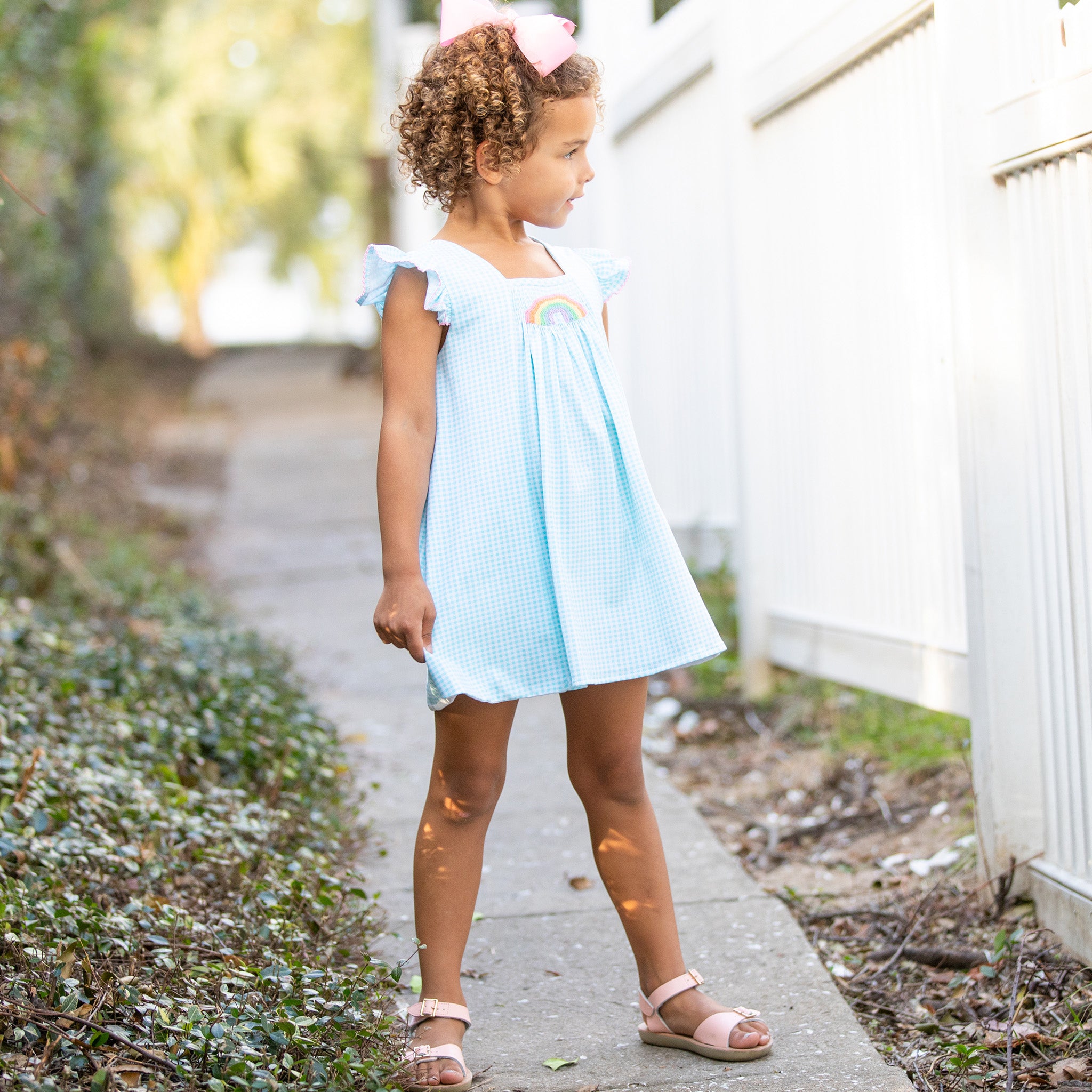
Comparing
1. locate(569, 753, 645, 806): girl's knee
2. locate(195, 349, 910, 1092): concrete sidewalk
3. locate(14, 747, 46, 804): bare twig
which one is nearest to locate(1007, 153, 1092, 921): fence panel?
locate(195, 349, 910, 1092): concrete sidewalk

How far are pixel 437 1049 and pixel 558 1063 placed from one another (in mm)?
211

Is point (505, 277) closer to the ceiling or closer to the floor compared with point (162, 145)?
closer to the floor

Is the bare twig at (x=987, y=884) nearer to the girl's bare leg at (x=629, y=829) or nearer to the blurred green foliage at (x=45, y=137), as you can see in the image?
the girl's bare leg at (x=629, y=829)

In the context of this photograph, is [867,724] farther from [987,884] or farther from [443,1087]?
[443,1087]

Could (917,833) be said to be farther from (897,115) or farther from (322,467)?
(322,467)

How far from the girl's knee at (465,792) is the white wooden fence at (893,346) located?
103 cm

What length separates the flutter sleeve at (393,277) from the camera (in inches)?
75.9

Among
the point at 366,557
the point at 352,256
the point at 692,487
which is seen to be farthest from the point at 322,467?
the point at 352,256

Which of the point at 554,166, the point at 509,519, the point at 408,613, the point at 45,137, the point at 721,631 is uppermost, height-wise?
the point at 45,137

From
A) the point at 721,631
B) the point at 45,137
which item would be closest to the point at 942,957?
the point at 721,631

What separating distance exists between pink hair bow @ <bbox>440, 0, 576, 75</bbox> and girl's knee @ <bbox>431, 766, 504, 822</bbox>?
1.09 metres

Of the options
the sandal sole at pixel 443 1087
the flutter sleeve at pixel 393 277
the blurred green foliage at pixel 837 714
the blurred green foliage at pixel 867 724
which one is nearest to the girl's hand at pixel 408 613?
the flutter sleeve at pixel 393 277

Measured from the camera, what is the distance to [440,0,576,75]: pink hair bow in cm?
194

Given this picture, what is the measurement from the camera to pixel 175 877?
8.14ft
